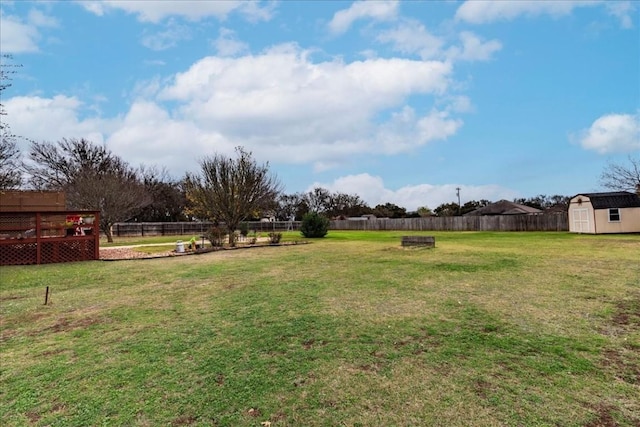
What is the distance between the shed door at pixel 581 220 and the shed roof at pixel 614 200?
2.64ft

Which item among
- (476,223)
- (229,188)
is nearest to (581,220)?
(476,223)

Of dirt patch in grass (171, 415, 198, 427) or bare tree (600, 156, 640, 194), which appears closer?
dirt patch in grass (171, 415, 198, 427)

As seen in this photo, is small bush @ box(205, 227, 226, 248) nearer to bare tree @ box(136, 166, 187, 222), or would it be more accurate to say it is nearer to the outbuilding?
bare tree @ box(136, 166, 187, 222)

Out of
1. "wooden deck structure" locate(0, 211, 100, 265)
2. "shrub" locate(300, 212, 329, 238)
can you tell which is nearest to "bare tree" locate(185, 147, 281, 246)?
"shrub" locate(300, 212, 329, 238)

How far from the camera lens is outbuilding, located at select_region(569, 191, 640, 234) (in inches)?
885

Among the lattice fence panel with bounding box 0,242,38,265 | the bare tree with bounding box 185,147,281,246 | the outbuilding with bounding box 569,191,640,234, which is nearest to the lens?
the lattice fence panel with bounding box 0,242,38,265

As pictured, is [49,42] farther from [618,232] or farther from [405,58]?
[618,232]

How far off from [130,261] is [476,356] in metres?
11.4

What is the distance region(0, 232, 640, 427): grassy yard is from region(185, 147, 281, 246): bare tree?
1167cm

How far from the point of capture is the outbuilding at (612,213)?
A: 2248 centimetres

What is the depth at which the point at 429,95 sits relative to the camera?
14.1 metres

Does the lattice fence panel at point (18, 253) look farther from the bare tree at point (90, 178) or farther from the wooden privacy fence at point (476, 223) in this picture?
the wooden privacy fence at point (476, 223)

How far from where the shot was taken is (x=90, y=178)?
2203 centimetres

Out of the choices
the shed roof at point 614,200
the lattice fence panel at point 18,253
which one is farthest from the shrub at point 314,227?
the shed roof at point 614,200
